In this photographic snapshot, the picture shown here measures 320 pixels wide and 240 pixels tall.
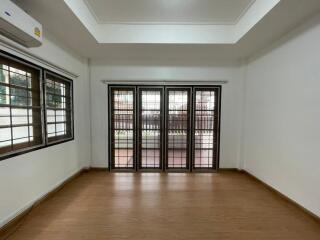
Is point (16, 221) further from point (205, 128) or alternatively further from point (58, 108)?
point (205, 128)

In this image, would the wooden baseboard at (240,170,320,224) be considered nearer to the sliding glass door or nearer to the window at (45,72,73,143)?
the sliding glass door

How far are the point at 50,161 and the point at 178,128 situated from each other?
2687 millimetres

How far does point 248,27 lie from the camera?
2.61 m

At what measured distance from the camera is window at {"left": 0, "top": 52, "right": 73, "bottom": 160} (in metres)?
2.03

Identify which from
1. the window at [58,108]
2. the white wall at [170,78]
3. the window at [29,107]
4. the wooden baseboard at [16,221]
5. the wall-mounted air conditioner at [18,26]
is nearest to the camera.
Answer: the wall-mounted air conditioner at [18,26]

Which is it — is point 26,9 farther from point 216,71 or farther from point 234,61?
point 234,61

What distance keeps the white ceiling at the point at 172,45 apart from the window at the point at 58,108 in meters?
0.73

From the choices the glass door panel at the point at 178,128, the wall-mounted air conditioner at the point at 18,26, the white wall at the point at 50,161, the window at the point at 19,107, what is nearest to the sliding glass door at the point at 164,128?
the glass door panel at the point at 178,128

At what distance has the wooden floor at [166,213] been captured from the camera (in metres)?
1.94

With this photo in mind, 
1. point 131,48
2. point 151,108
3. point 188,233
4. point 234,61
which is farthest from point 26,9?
point 234,61

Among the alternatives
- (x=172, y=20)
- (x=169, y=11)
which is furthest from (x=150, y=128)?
(x=169, y=11)

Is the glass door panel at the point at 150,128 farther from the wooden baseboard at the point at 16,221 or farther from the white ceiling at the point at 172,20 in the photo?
the wooden baseboard at the point at 16,221

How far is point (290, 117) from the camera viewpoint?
2.60 metres

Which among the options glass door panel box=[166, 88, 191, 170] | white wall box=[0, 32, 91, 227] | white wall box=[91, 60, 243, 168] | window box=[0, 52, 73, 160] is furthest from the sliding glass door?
window box=[0, 52, 73, 160]
